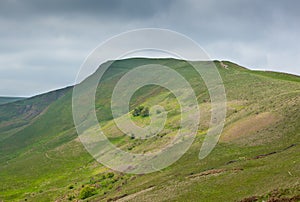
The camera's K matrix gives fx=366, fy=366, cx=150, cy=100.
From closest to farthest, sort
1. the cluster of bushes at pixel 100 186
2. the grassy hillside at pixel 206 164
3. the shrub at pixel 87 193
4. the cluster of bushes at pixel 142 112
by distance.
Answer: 1. the grassy hillside at pixel 206 164
2. the shrub at pixel 87 193
3. the cluster of bushes at pixel 100 186
4. the cluster of bushes at pixel 142 112

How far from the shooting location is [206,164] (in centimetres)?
5531

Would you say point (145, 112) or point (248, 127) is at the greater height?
point (145, 112)

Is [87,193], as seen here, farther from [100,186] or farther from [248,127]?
[248,127]

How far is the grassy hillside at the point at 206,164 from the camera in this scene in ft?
134

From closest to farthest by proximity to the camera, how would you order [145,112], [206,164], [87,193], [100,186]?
1. [206,164]
2. [87,193]
3. [100,186]
4. [145,112]

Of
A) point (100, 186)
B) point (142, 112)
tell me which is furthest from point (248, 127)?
point (142, 112)

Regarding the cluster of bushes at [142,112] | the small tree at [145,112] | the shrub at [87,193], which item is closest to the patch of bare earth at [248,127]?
the shrub at [87,193]

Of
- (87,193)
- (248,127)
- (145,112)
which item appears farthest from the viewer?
(145,112)

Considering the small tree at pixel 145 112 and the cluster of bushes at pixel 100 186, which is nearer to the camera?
the cluster of bushes at pixel 100 186

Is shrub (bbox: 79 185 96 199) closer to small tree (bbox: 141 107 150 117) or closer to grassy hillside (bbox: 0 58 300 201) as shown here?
grassy hillside (bbox: 0 58 300 201)

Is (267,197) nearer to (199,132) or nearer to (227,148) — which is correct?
(227,148)

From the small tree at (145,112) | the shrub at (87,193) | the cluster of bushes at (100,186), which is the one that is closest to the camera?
the shrub at (87,193)

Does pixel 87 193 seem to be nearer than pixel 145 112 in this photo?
Yes

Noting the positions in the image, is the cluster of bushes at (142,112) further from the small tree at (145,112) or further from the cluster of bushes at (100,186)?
the cluster of bushes at (100,186)
